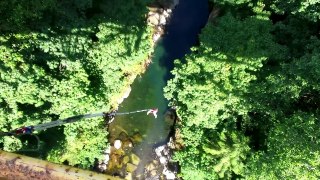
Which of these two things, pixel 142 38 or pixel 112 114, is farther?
pixel 112 114

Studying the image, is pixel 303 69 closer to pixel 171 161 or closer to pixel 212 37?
pixel 212 37

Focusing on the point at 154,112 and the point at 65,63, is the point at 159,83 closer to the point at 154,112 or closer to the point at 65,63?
the point at 154,112

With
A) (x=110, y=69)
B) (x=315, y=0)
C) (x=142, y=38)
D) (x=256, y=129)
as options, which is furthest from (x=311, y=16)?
(x=110, y=69)

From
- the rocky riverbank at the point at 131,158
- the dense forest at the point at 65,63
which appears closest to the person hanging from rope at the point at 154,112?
the rocky riverbank at the point at 131,158

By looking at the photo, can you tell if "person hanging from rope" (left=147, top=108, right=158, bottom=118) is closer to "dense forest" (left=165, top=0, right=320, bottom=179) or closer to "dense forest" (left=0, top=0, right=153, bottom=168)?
"dense forest" (left=165, top=0, right=320, bottom=179)

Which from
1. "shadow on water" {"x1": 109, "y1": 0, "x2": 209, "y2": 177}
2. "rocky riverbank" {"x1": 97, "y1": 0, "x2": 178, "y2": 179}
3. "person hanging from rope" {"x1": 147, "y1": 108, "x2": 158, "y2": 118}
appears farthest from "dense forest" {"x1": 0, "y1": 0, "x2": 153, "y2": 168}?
"person hanging from rope" {"x1": 147, "y1": 108, "x2": 158, "y2": 118}

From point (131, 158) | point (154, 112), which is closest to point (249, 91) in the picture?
point (154, 112)
